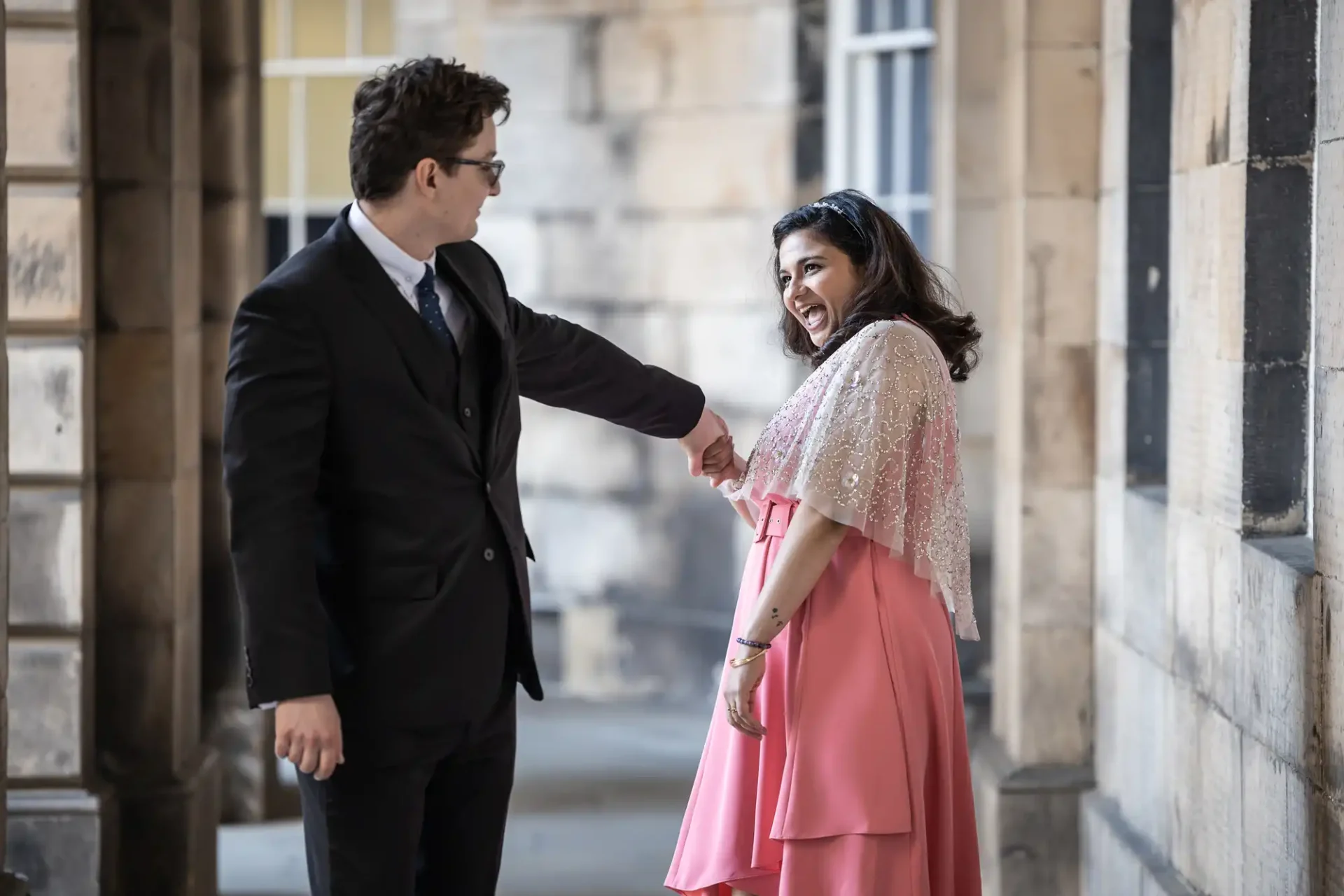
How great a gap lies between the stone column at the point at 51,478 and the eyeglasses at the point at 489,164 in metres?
2.00

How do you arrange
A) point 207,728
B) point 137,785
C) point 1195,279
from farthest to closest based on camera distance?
point 207,728, point 137,785, point 1195,279

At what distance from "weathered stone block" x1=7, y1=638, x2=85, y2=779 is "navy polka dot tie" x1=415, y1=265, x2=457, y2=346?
2129 millimetres

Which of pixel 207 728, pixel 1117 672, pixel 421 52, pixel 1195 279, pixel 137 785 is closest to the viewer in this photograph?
pixel 1195 279

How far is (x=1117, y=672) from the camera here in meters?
4.12

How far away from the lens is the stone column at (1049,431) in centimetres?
428

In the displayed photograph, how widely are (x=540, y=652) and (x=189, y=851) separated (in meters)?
3.12

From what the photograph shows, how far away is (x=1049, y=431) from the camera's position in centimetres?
434

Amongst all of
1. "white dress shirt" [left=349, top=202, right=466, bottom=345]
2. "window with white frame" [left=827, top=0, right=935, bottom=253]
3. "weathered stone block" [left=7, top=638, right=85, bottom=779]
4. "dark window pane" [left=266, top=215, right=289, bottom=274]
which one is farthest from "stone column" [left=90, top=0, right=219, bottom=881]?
"dark window pane" [left=266, top=215, right=289, bottom=274]

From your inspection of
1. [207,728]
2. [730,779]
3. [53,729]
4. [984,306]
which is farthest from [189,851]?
[984,306]

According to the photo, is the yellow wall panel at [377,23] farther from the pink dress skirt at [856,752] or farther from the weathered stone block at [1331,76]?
the weathered stone block at [1331,76]

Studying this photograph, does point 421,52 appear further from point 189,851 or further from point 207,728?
point 189,851

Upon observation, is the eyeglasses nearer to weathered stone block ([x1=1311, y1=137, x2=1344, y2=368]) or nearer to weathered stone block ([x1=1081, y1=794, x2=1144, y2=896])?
weathered stone block ([x1=1311, y1=137, x2=1344, y2=368])

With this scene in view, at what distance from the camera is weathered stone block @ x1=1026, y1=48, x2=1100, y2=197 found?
4270 mm

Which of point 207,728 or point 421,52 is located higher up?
point 421,52
